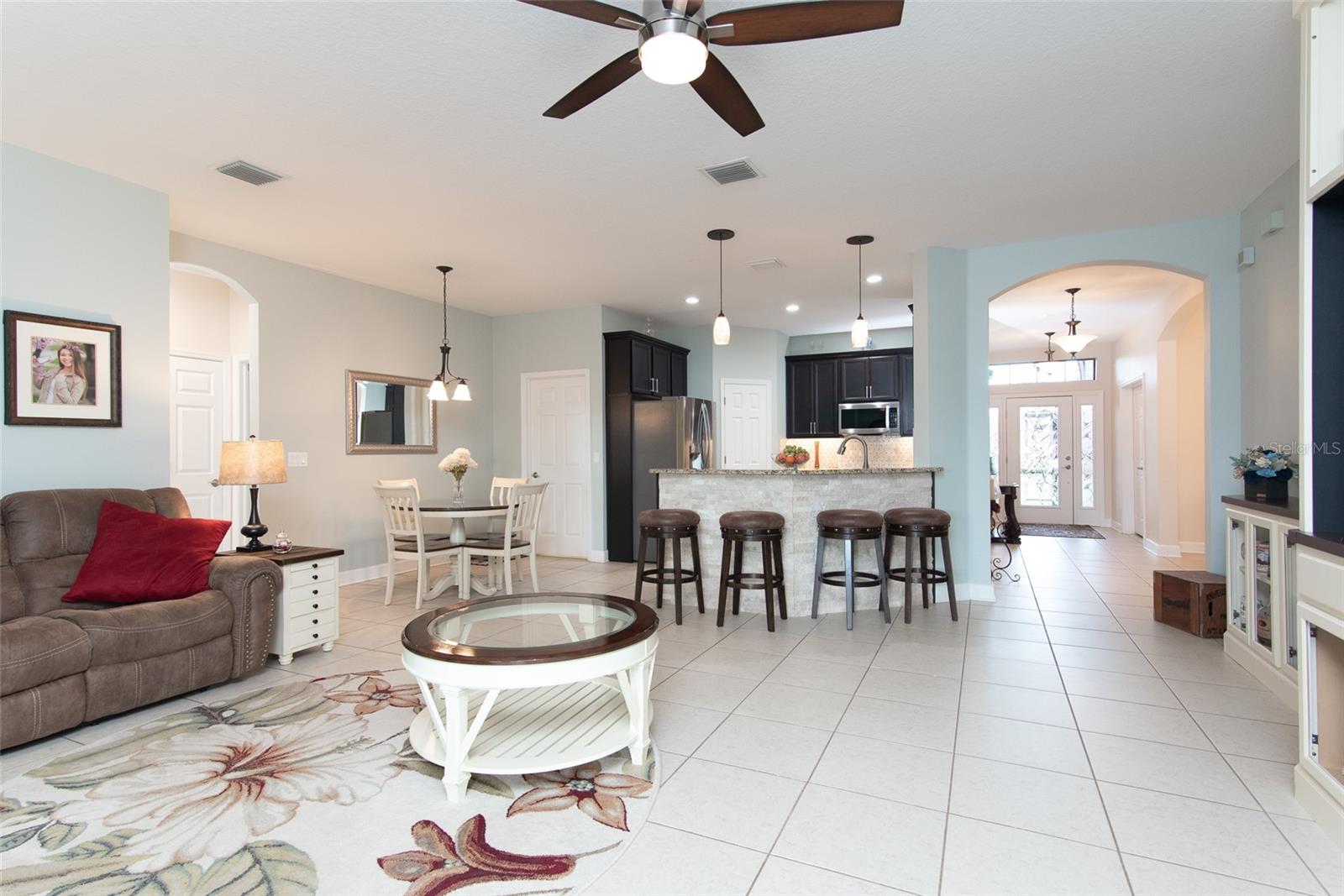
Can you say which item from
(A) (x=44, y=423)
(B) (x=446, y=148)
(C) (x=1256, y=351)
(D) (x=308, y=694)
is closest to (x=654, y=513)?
(D) (x=308, y=694)

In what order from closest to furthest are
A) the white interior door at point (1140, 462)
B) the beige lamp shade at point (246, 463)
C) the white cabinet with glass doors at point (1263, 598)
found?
the white cabinet with glass doors at point (1263, 598) → the beige lamp shade at point (246, 463) → the white interior door at point (1140, 462)

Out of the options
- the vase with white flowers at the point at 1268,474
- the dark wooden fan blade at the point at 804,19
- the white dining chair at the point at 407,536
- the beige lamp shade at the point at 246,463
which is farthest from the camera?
the white dining chair at the point at 407,536

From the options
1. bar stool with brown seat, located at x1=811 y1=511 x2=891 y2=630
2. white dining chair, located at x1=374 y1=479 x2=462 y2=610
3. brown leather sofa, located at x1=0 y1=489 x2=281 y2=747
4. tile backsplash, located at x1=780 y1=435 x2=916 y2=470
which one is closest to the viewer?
brown leather sofa, located at x1=0 y1=489 x2=281 y2=747

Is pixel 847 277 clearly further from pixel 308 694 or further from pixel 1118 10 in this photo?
pixel 308 694

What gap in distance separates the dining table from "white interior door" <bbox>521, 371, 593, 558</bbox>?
1.58 meters

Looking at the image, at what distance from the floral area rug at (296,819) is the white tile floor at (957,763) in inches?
7.9

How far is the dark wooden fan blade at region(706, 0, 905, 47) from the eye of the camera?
185 cm

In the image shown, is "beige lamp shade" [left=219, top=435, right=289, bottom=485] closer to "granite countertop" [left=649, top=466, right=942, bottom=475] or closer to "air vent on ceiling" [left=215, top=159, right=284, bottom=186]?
"air vent on ceiling" [left=215, top=159, right=284, bottom=186]

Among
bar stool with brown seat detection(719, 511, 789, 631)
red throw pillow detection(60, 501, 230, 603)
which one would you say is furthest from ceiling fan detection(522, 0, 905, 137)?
red throw pillow detection(60, 501, 230, 603)

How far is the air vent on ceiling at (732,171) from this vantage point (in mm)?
3521

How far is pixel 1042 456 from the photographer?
999 cm

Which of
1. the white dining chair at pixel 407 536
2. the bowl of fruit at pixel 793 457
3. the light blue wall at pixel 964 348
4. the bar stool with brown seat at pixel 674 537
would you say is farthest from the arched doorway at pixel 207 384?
the light blue wall at pixel 964 348

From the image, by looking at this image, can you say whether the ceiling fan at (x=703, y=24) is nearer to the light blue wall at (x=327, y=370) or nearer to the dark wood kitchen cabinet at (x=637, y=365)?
the light blue wall at (x=327, y=370)

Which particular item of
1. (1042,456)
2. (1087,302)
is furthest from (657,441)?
(1042,456)
